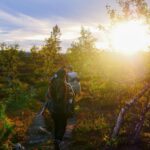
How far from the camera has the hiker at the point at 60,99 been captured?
41.9 feet

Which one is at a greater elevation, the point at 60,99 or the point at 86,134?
the point at 60,99

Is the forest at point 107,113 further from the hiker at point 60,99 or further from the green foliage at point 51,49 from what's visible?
the green foliage at point 51,49

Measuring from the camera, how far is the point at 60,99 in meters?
12.8

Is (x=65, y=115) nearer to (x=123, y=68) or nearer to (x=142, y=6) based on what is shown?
(x=142, y=6)

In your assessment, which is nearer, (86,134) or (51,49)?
(86,134)

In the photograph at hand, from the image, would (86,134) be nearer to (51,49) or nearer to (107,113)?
(107,113)

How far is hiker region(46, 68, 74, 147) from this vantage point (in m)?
12.8

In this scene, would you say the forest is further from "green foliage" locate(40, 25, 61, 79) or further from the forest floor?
"green foliage" locate(40, 25, 61, 79)

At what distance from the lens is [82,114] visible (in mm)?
20375

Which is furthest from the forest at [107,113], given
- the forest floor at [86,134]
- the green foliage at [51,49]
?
the green foliage at [51,49]

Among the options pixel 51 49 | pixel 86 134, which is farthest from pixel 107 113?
pixel 51 49

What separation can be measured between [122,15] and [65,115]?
18028 mm

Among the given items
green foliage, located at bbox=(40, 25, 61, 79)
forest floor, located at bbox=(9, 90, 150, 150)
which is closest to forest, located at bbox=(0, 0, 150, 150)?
forest floor, located at bbox=(9, 90, 150, 150)


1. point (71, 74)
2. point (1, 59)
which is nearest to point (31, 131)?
point (71, 74)
